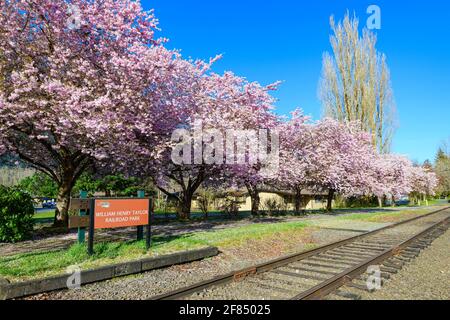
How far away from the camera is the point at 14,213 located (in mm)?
11016

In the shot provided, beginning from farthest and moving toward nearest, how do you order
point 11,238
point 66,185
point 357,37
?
point 357,37
point 66,185
point 11,238

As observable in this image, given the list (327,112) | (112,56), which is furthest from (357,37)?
(112,56)

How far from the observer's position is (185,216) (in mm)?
21109

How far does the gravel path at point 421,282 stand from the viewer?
5965mm

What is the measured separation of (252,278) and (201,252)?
7.50ft

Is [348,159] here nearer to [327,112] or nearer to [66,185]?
[327,112]

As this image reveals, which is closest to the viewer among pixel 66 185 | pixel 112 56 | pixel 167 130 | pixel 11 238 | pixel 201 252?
pixel 201 252

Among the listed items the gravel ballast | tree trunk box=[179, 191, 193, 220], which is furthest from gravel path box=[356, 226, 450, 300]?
tree trunk box=[179, 191, 193, 220]

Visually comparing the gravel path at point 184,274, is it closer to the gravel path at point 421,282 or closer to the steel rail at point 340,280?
the steel rail at point 340,280

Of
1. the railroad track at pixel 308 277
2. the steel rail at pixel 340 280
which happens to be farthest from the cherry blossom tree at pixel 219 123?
the steel rail at pixel 340 280
